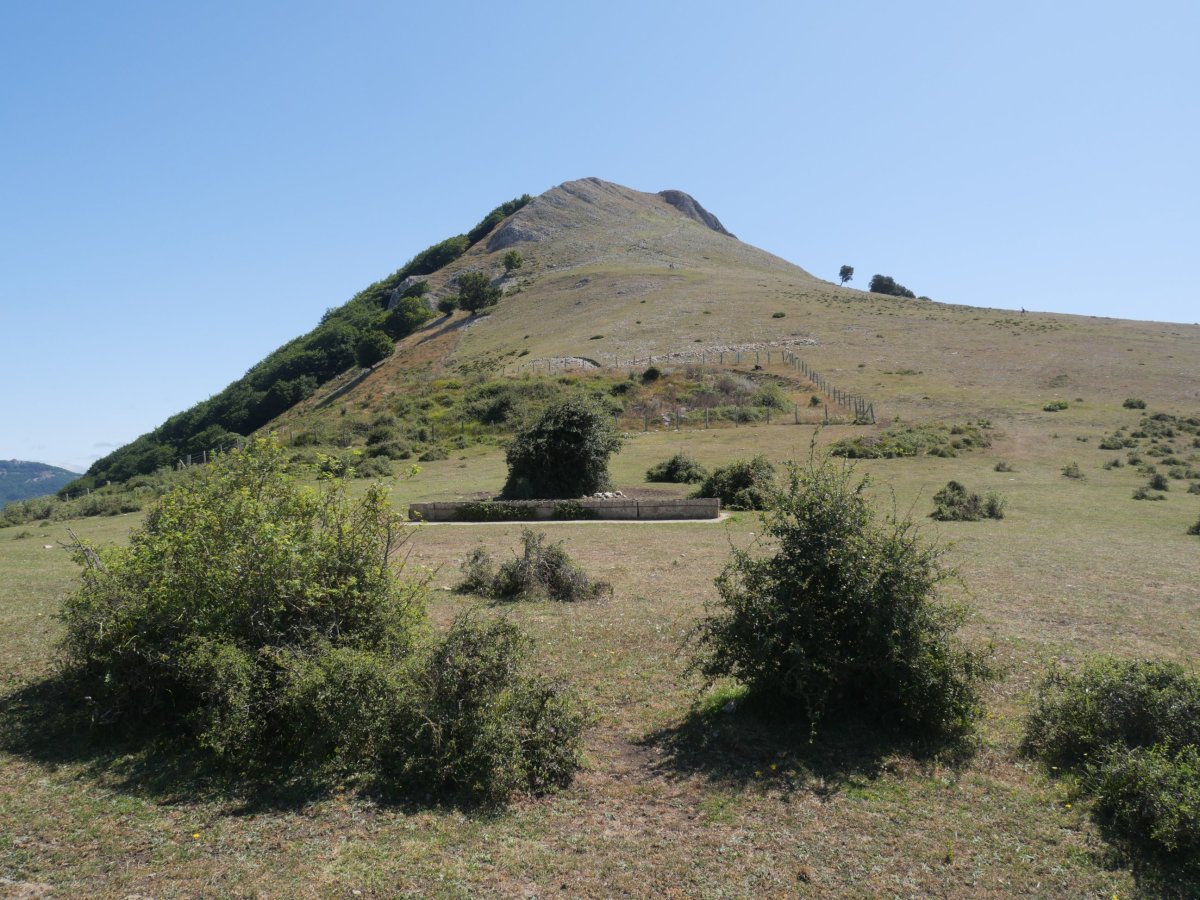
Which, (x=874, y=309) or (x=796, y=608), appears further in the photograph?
(x=874, y=309)

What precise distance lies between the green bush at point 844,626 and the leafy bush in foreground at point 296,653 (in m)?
1.91

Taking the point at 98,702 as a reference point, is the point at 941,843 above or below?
below

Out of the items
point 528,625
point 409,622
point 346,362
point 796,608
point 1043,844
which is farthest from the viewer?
point 346,362

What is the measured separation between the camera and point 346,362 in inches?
3812

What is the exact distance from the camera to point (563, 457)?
939 inches

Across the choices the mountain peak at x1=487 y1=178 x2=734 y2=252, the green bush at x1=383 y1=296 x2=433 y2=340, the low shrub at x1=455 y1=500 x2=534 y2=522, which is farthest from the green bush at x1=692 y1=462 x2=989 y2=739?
the mountain peak at x1=487 y1=178 x2=734 y2=252

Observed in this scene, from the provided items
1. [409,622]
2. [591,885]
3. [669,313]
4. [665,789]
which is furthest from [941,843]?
[669,313]

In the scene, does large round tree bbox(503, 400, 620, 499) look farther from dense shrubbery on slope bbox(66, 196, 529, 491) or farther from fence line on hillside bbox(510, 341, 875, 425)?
dense shrubbery on slope bbox(66, 196, 529, 491)

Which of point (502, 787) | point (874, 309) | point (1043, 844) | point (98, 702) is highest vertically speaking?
point (874, 309)

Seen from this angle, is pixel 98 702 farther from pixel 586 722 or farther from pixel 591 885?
pixel 591 885

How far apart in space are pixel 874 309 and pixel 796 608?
82284 mm

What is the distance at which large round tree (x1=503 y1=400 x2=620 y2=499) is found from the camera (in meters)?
23.8

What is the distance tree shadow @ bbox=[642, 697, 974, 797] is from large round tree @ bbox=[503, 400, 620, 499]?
53.8 ft

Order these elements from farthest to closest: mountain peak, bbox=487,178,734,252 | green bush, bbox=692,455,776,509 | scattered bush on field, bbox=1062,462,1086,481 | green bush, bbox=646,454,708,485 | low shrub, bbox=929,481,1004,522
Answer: mountain peak, bbox=487,178,734,252
scattered bush on field, bbox=1062,462,1086,481
green bush, bbox=646,454,708,485
green bush, bbox=692,455,776,509
low shrub, bbox=929,481,1004,522
